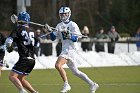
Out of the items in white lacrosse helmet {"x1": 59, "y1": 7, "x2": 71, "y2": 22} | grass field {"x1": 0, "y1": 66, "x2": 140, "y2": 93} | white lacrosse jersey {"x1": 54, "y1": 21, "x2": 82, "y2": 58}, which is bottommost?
grass field {"x1": 0, "y1": 66, "x2": 140, "y2": 93}

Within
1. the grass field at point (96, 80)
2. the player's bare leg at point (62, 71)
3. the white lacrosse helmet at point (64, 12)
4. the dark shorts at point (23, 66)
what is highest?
the white lacrosse helmet at point (64, 12)

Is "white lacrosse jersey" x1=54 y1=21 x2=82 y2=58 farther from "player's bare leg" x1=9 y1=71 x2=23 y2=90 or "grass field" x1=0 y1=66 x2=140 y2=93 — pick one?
"player's bare leg" x1=9 y1=71 x2=23 y2=90

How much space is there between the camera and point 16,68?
14391mm

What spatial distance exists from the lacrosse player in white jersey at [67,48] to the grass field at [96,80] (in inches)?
35.3

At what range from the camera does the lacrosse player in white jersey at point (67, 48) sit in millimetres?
15578

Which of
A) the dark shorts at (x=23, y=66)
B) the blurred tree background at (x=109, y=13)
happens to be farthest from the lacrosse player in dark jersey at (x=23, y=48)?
the blurred tree background at (x=109, y=13)

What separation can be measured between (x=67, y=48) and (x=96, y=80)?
14.0ft

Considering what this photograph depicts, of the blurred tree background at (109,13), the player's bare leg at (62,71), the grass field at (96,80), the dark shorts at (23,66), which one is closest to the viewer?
the dark shorts at (23,66)

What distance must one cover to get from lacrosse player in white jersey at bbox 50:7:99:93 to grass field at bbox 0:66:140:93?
2.94ft

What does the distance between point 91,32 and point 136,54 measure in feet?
25.3

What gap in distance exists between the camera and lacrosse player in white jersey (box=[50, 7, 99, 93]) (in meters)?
15.6

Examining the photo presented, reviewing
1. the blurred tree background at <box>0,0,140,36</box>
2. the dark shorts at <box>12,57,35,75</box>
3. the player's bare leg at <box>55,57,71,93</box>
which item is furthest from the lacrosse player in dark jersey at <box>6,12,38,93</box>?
the blurred tree background at <box>0,0,140,36</box>

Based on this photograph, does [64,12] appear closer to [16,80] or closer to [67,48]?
[67,48]

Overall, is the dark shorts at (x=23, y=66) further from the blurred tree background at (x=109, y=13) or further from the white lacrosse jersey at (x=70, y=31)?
the blurred tree background at (x=109, y=13)
